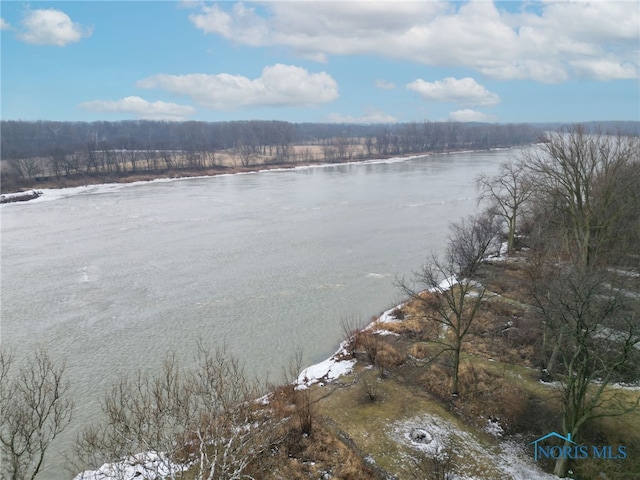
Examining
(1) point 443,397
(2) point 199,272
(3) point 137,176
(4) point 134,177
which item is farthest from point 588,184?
(3) point 137,176

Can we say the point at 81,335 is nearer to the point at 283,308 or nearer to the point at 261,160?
the point at 283,308

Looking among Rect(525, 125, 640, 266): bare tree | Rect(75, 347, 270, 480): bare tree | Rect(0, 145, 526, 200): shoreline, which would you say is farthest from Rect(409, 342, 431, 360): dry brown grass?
Rect(0, 145, 526, 200): shoreline

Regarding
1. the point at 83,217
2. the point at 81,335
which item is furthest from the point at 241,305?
the point at 83,217

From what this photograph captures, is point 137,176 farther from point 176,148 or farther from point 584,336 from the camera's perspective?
point 584,336

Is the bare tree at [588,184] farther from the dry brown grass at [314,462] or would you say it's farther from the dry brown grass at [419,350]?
the dry brown grass at [314,462]

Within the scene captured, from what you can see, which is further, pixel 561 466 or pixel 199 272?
pixel 199 272

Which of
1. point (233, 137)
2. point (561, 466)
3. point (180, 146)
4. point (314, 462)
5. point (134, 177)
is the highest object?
point (233, 137)

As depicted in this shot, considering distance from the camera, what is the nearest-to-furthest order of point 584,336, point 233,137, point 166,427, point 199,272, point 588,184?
point 584,336 < point 166,427 < point 588,184 < point 199,272 < point 233,137

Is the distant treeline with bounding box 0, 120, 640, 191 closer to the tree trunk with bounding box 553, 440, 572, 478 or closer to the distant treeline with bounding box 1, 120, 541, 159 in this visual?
the distant treeline with bounding box 1, 120, 541, 159
